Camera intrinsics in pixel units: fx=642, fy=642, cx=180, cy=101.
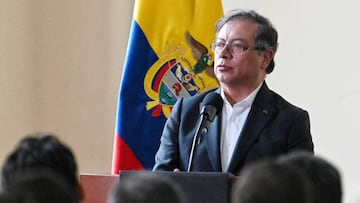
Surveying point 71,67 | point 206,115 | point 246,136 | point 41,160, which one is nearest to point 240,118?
point 246,136

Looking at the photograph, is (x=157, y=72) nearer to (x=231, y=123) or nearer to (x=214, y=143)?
(x=231, y=123)

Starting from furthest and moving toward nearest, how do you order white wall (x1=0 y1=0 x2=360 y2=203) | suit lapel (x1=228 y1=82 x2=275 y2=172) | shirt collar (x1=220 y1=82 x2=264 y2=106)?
white wall (x1=0 y1=0 x2=360 y2=203)
shirt collar (x1=220 y1=82 x2=264 y2=106)
suit lapel (x1=228 y1=82 x2=275 y2=172)

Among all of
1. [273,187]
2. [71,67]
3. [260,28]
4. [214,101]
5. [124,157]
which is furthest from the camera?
[71,67]

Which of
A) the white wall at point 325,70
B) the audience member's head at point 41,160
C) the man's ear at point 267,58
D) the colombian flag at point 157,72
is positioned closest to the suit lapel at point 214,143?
the man's ear at point 267,58

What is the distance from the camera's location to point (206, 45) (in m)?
3.00

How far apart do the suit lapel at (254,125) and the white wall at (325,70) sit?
81cm

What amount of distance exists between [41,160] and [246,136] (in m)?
1.64

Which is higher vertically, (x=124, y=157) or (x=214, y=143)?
(x=214, y=143)

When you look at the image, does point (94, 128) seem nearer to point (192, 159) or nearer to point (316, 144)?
point (316, 144)

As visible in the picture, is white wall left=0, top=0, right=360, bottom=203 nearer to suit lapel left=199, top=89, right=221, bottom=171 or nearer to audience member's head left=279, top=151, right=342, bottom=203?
suit lapel left=199, top=89, right=221, bottom=171

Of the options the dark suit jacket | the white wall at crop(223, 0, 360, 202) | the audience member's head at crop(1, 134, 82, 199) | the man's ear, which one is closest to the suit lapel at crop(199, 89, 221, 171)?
the dark suit jacket

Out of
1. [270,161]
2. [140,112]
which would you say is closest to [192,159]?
[140,112]

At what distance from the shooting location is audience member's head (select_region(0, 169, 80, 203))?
1.38 ft

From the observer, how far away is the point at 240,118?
2.21m
